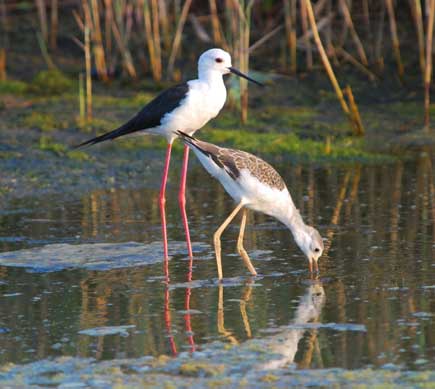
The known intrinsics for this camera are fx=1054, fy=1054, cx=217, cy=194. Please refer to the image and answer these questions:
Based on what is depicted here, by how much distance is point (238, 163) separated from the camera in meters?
6.62

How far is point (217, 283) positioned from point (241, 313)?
703 mm

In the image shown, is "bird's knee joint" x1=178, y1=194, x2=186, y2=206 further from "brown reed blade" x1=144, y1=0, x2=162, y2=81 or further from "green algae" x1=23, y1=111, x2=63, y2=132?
"brown reed blade" x1=144, y1=0, x2=162, y2=81

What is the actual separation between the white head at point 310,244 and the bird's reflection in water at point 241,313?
0.41 meters

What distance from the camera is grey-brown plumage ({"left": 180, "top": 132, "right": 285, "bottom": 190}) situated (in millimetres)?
6613

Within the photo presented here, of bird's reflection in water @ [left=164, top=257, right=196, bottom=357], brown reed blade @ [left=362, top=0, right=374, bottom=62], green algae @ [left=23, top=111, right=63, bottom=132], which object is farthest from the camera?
brown reed blade @ [left=362, top=0, right=374, bottom=62]

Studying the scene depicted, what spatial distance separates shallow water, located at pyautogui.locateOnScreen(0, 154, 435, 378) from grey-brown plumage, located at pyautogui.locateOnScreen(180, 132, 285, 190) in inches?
21.1

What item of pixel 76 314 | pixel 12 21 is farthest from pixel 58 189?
pixel 12 21

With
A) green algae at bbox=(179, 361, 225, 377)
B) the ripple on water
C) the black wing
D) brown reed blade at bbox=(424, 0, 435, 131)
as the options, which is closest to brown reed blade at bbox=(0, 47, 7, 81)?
brown reed blade at bbox=(424, 0, 435, 131)

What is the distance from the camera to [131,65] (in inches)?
484

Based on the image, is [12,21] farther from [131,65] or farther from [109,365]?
[109,365]

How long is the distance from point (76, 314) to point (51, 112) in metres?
6.19

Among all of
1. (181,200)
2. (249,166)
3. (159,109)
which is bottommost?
(181,200)

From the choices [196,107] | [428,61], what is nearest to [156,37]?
[428,61]

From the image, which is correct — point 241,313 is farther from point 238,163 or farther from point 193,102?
point 193,102
